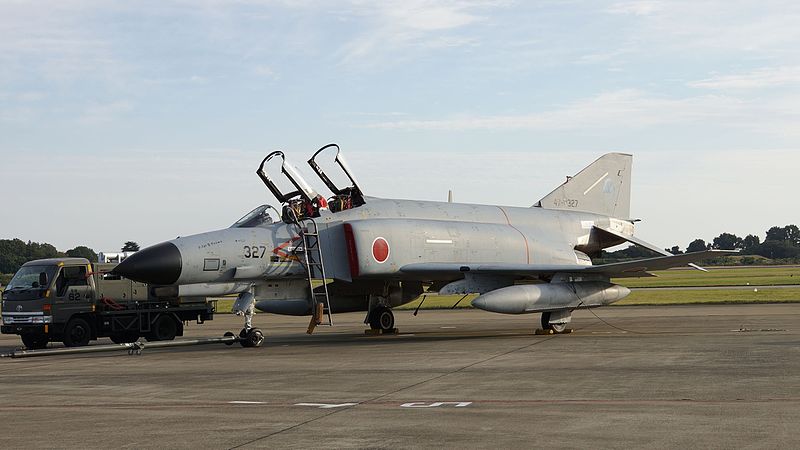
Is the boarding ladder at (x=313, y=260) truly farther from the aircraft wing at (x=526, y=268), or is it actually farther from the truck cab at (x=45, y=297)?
the truck cab at (x=45, y=297)

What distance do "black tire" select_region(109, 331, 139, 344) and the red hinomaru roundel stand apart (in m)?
5.68

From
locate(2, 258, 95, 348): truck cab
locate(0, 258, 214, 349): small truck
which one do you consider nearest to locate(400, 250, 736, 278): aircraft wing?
locate(0, 258, 214, 349): small truck

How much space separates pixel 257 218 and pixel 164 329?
12.4 ft

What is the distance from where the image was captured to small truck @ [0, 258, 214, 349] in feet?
65.3

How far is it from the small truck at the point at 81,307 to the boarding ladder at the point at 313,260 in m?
3.59

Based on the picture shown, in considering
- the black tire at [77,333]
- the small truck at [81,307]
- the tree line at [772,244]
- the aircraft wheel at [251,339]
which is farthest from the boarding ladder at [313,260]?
the tree line at [772,244]

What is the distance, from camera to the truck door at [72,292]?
19969mm

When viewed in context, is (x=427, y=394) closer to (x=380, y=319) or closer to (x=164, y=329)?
(x=380, y=319)

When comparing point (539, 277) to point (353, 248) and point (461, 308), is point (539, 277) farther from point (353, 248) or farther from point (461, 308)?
point (461, 308)

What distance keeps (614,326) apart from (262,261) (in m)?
8.91

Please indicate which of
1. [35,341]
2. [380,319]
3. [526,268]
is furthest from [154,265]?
[526,268]

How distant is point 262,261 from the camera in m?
18.4

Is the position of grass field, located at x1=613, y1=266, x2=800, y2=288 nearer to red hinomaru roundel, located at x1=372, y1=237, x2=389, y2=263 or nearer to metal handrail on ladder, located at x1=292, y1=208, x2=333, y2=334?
→ red hinomaru roundel, located at x1=372, y1=237, x2=389, y2=263

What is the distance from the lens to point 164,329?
2098 cm
